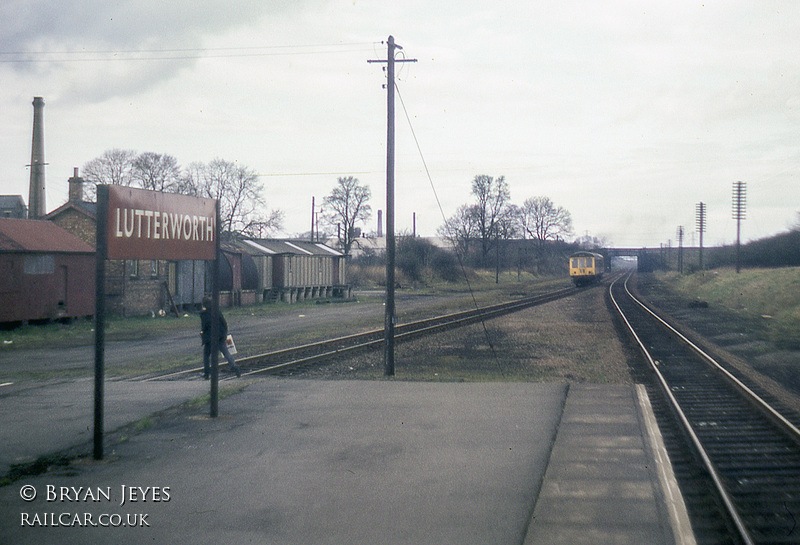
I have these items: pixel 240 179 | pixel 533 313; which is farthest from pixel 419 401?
pixel 240 179

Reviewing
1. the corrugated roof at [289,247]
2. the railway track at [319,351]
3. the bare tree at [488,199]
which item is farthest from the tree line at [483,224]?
the railway track at [319,351]

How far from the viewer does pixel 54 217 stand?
28766 mm

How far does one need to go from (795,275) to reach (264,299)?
30.5 metres

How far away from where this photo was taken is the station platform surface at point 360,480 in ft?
15.1

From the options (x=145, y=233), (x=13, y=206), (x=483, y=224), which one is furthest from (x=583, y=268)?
(x=13, y=206)

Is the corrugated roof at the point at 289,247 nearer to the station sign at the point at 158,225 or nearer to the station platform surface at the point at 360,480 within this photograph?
the station sign at the point at 158,225

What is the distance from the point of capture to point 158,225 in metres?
7.04

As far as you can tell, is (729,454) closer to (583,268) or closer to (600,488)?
(600,488)

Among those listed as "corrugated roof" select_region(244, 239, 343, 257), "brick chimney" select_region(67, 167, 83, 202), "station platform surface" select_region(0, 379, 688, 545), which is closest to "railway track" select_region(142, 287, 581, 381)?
"station platform surface" select_region(0, 379, 688, 545)

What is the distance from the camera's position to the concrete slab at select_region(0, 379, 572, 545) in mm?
4570

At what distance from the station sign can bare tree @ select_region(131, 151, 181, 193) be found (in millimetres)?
53771

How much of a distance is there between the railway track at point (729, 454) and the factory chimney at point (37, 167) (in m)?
38.2

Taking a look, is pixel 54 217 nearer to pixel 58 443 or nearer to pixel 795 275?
pixel 58 443

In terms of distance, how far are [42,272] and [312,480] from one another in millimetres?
21734
